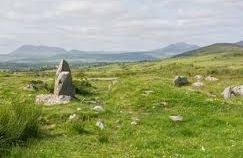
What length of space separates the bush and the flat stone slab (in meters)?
13.1

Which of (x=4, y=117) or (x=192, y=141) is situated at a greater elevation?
(x=4, y=117)

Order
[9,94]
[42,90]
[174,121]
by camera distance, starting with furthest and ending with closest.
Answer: [42,90]
[9,94]
[174,121]

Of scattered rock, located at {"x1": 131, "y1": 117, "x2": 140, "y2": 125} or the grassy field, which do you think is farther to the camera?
scattered rock, located at {"x1": 131, "y1": 117, "x2": 140, "y2": 125}

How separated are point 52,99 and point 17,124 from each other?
18667mm

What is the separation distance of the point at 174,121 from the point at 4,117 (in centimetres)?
1211

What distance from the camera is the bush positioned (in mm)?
23500

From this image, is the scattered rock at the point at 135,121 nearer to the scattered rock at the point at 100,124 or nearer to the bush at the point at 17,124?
the scattered rock at the point at 100,124

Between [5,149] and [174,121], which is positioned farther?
[174,121]

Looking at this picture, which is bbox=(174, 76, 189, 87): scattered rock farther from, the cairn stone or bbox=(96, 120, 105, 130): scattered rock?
bbox=(96, 120, 105, 130): scattered rock

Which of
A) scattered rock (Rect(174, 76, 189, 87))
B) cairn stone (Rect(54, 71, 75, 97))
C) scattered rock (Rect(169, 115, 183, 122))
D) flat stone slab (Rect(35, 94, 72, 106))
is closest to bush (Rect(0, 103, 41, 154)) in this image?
scattered rock (Rect(169, 115, 183, 122))

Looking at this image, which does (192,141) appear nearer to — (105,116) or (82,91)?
(105,116)

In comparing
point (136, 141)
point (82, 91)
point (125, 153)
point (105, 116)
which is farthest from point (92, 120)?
point (82, 91)

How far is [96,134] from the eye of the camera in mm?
28891

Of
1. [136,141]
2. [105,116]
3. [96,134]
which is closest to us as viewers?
[136,141]
